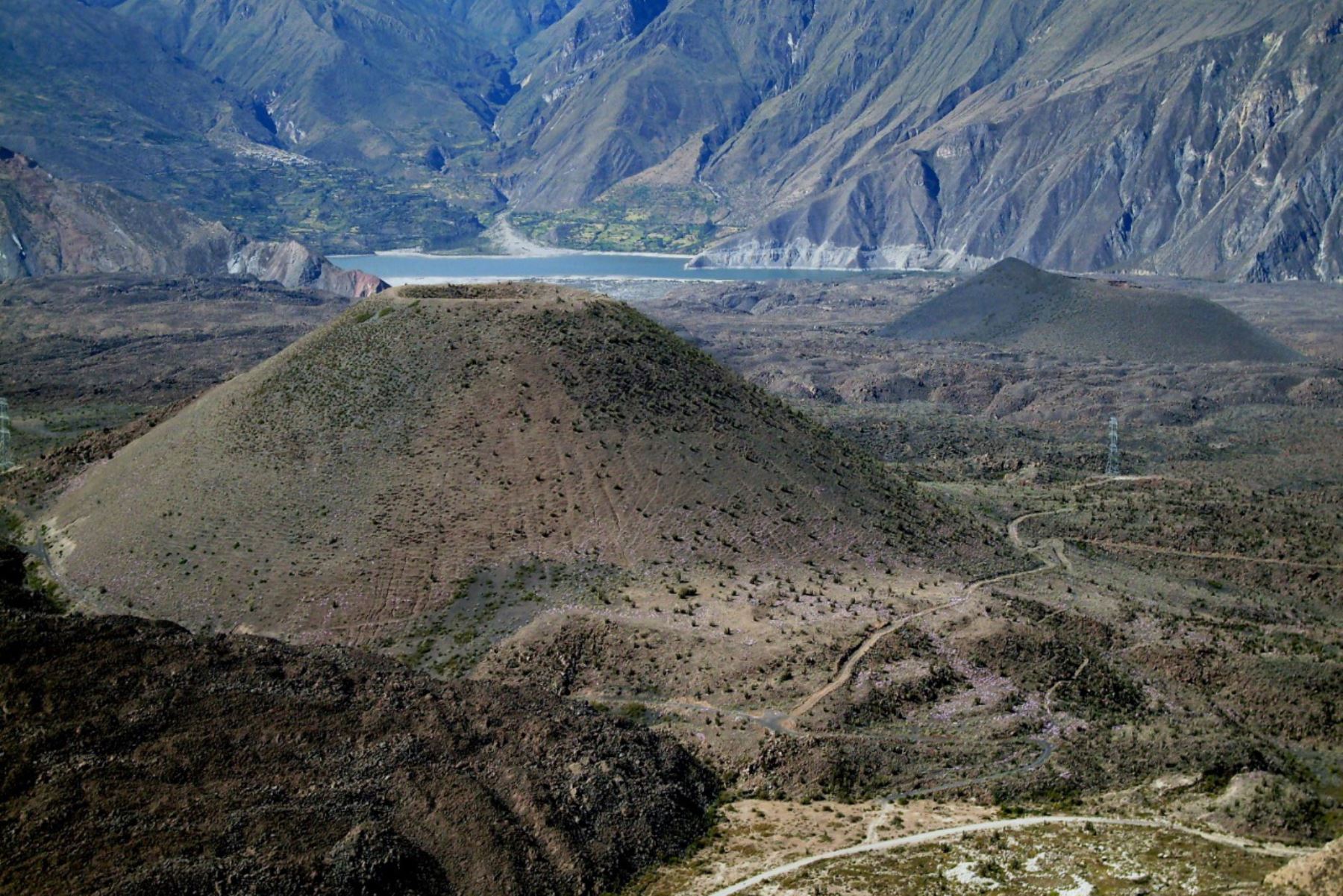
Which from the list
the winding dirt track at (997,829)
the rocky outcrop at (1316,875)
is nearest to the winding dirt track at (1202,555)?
the winding dirt track at (997,829)

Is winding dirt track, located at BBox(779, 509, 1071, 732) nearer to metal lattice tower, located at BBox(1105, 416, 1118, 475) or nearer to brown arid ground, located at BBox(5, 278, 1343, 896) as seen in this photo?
brown arid ground, located at BBox(5, 278, 1343, 896)

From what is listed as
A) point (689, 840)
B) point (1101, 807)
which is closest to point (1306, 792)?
point (1101, 807)

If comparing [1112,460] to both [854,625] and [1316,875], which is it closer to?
[854,625]

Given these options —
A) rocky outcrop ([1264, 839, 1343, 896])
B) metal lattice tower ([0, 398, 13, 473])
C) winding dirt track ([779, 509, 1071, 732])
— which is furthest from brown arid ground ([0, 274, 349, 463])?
rocky outcrop ([1264, 839, 1343, 896])

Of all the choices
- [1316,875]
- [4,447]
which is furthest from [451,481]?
[4,447]

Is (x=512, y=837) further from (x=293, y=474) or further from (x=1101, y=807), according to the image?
(x=293, y=474)

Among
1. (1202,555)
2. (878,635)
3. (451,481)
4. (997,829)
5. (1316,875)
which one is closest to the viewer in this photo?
(1316,875)
